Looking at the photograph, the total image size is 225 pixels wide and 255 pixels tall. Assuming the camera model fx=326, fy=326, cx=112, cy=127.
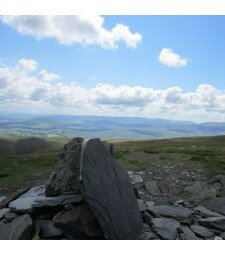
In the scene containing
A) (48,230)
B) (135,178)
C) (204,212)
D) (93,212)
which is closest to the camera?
(93,212)

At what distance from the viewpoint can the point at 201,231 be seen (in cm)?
1448

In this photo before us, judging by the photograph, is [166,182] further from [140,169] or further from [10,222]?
[10,222]

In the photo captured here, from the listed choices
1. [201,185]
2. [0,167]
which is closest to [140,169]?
[201,185]

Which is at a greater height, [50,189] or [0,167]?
[50,189]

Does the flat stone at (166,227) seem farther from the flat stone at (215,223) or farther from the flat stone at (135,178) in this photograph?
the flat stone at (135,178)

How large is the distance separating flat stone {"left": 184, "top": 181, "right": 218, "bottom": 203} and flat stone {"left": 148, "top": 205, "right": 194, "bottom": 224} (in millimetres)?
3965

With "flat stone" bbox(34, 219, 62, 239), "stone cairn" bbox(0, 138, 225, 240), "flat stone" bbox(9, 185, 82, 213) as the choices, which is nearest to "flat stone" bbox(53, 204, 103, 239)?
"stone cairn" bbox(0, 138, 225, 240)

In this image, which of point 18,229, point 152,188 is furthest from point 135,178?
point 18,229

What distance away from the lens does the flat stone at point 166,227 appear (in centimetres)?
1370

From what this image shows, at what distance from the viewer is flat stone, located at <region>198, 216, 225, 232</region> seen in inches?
590

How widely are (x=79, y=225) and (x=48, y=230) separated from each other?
145 centimetres

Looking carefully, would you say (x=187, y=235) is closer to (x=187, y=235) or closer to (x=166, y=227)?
(x=187, y=235)

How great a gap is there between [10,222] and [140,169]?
14.5m

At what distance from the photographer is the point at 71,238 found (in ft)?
43.2
